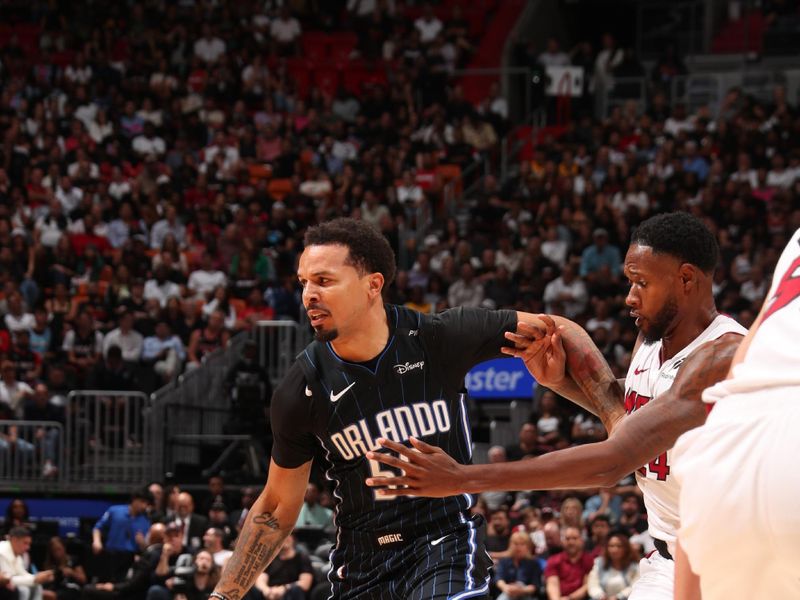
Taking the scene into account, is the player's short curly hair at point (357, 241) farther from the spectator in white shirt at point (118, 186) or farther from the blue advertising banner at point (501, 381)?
the spectator in white shirt at point (118, 186)

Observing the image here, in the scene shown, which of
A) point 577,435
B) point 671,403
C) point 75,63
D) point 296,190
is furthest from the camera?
point 75,63

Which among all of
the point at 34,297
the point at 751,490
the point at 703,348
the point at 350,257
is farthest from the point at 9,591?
the point at 751,490

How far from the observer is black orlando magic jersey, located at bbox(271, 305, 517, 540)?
5.40 m

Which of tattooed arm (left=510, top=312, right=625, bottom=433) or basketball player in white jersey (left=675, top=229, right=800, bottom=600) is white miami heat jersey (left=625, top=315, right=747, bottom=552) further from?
basketball player in white jersey (left=675, top=229, right=800, bottom=600)

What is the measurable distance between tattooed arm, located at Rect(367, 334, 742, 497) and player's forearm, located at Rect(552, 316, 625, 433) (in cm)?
114

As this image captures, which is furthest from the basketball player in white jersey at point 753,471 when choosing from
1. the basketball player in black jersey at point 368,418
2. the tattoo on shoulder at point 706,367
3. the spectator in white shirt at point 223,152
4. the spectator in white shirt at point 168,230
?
the spectator in white shirt at point 223,152

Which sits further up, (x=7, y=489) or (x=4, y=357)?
(x=4, y=357)

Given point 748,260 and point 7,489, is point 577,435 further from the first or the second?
point 7,489

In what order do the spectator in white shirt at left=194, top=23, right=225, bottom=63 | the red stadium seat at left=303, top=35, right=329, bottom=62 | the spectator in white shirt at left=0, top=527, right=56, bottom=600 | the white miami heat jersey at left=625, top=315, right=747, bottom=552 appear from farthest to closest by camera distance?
the red stadium seat at left=303, top=35, right=329, bottom=62 → the spectator in white shirt at left=194, top=23, right=225, bottom=63 → the spectator in white shirt at left=0, top=527, right=56, bottom=600 → the white miami heat jersey at left=625, top=315, right=747, bottom=552

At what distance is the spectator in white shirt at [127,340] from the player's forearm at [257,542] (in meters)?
13.0

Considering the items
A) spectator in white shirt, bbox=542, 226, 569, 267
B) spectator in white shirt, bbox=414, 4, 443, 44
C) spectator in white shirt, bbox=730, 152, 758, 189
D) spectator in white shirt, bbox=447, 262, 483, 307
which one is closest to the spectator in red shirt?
spectator in white shirt, bbox=447, 262, 483, 307

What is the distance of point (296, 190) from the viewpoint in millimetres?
21875

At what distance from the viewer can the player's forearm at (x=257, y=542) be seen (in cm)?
567

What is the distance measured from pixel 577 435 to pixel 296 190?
8722mm
